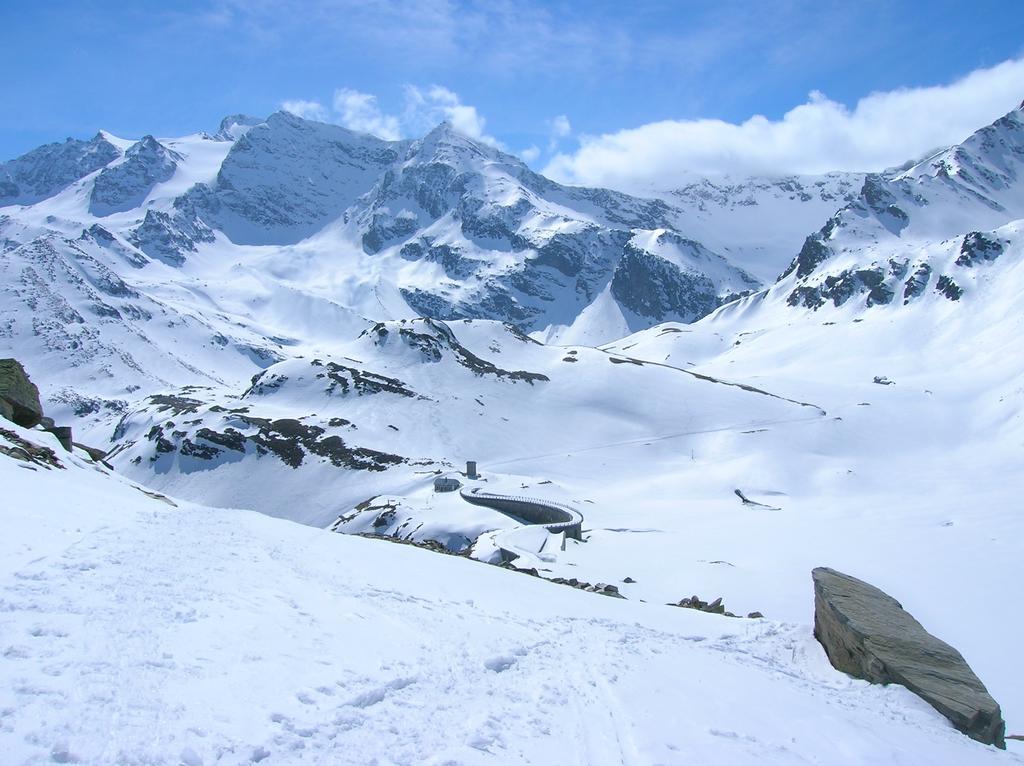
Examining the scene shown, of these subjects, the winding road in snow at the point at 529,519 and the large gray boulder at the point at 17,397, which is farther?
the winding road in snow at the point at 529,519

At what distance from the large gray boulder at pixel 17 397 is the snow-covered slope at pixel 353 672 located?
15.2m

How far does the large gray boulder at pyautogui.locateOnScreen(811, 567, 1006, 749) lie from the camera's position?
50.1ft

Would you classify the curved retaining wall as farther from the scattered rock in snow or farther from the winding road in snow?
the scattered rock in snow

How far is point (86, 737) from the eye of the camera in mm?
7980

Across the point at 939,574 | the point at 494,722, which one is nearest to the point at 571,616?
the point at 494,722

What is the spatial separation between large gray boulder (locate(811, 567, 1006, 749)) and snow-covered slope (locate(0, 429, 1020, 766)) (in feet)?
1.72

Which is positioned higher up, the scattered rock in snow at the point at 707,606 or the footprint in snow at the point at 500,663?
the scattered rock in snow at the point at 707,606

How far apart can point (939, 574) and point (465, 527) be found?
35.5 metres

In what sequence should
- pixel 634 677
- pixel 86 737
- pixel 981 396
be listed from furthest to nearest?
pixel 981 396, pixel 634 677, pixel 86 737

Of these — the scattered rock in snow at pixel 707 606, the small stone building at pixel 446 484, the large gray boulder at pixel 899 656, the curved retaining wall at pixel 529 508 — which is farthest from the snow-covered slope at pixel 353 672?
the small stone building at pixel 446 484

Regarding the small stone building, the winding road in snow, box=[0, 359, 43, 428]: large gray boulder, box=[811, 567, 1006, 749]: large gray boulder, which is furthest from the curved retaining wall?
box=[811, 567, 1006, 749]: large gray boulder

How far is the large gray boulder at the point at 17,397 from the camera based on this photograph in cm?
3256

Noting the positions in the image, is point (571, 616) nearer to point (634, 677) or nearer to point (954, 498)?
point (634, 677)

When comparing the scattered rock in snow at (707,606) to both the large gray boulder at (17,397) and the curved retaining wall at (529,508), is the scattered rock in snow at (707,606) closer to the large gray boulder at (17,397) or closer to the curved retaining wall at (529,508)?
the large gray boulder at (17,397)
